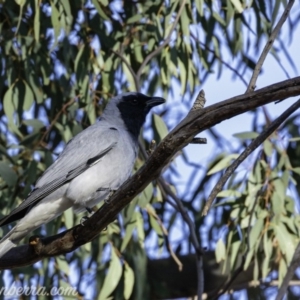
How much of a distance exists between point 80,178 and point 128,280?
993 millimetres

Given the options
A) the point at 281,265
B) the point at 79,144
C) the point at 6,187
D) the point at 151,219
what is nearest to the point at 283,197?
the point at 281,265

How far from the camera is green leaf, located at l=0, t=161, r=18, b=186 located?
5262 mm

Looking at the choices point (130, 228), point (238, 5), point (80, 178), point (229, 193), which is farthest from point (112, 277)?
point (238, 5)

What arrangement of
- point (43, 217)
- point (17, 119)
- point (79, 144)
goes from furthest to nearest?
point (17, 119), point (79, 144), point (43, 217)

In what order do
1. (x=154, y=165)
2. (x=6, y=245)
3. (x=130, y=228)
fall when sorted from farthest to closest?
(x=130, y=228) < (x=6, y=245) < (x=154, y=165)

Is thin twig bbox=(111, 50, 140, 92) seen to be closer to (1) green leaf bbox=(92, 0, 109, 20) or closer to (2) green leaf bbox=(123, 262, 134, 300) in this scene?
(1) green leaf bbox=(92, 0, 109, 20)

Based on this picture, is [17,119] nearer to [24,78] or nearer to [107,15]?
[24,78]

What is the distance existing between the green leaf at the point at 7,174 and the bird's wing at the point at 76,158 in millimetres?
414

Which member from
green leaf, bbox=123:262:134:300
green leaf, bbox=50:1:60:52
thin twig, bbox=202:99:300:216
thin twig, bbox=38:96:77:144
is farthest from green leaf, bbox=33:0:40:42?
thin twig, bbox=202:99:300:216

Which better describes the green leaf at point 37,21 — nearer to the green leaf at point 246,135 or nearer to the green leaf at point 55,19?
the green leaf at point 55,19

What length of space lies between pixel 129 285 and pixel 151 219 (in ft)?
1.36

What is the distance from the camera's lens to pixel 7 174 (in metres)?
5.28

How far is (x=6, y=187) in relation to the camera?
5.58 m

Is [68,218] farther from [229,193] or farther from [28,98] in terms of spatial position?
[229,193]
